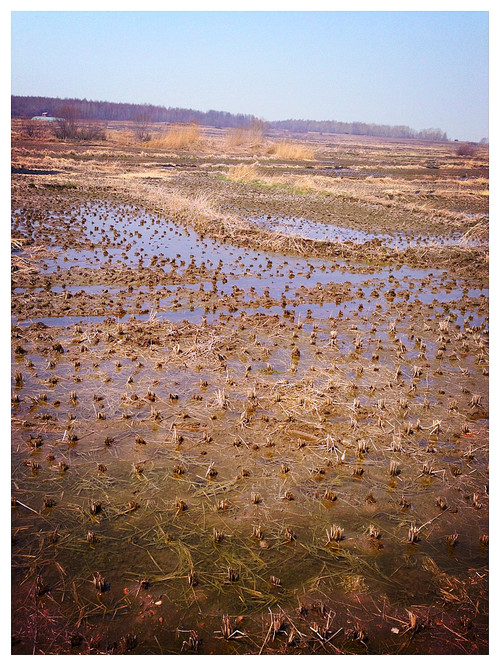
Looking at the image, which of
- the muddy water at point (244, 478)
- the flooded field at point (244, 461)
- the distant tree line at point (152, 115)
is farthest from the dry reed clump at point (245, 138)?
the muddy water at point (244, 478)

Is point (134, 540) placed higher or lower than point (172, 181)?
lower

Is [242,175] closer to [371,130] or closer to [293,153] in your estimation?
[293,153]

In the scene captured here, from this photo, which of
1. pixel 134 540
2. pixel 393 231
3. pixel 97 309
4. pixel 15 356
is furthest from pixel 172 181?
pixel 134 540

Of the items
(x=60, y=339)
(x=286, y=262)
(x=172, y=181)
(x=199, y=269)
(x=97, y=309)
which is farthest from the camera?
(x=172, y=181)

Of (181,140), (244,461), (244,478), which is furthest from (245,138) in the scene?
(244,478)

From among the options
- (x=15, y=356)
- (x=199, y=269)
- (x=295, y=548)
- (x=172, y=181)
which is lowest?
(x=295, y=548)

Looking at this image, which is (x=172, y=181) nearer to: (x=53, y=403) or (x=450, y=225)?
(x=450, y=225)

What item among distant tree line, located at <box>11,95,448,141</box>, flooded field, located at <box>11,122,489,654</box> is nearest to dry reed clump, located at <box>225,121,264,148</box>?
distant tree line, located at <box>11,95,448,141</box>
